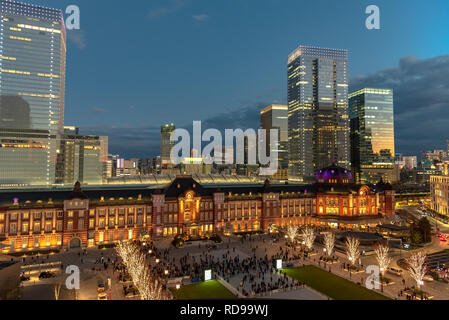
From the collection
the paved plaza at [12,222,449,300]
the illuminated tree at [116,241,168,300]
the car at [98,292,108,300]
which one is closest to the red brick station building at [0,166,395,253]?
the paved plaza at [12,222,449,300]

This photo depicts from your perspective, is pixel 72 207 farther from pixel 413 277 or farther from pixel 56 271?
pixel 413 277

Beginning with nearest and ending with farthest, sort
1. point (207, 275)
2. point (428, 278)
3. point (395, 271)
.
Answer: point (207, 275) < point (428, 278) < point (395, 271)

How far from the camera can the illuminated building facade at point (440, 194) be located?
121000 mm

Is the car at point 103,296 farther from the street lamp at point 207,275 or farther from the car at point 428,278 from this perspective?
the car at point 428,278

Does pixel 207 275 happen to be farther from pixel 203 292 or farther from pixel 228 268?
pixel 228 268

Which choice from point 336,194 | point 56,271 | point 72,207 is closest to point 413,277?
point 336,194

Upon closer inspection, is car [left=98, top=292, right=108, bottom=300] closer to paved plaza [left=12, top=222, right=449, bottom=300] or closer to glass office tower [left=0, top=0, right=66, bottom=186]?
paved plaza [left=12, top=222, right=449, bottom=300]

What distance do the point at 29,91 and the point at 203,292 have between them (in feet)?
563

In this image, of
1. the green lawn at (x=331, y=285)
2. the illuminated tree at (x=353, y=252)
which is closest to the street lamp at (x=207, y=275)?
the green lawn at (x=331, y=285)

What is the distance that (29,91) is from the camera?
165m

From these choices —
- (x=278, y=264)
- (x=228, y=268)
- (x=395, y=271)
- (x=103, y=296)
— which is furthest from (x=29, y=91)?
(x=395, y=271)

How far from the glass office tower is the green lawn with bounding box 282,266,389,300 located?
16667cm

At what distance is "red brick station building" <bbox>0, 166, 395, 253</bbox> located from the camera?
77.6 m
